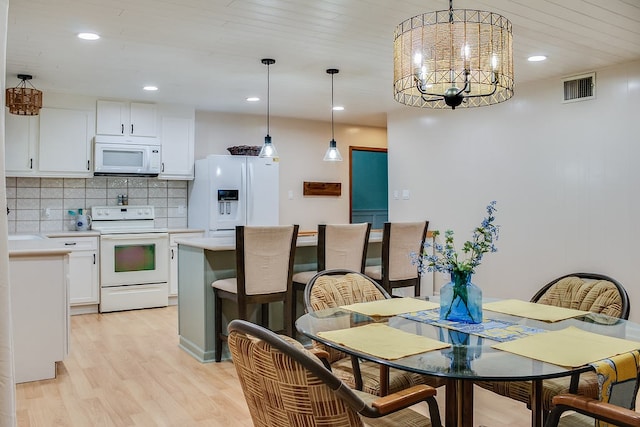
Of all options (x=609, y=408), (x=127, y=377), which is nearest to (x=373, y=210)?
(x=127, y=377)

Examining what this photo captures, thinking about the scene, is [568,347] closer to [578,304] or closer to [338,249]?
[578,304]

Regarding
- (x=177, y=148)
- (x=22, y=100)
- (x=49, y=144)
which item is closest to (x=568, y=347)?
(x=22, y=100)

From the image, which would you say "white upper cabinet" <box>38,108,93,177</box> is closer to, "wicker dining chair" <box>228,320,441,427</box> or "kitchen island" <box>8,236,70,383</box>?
"kitchen island" <box>8,236,70,383</box>

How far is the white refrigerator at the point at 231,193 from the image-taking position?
19.2ft

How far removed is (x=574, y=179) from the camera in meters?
4.54

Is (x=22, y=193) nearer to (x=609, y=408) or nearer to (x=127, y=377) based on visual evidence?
(x=127, y=377)

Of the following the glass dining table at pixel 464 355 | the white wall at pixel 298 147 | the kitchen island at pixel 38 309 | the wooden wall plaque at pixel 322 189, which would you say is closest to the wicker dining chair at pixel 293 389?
the glass dining table at pixel 464 355

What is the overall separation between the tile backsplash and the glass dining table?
178 inches

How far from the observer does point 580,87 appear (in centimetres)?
449

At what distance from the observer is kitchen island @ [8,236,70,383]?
3273 mm

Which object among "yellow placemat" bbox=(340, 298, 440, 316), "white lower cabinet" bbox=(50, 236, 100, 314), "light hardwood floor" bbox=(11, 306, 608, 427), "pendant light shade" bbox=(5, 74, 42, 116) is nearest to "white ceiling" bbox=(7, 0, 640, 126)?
"pendant light shade" bbox=(5, 74, 42, 116)

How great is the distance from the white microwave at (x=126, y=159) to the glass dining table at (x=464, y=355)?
4167 millimetres

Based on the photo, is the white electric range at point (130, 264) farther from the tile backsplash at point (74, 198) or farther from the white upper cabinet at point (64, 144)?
the white upper cabinet at point (64, 144)

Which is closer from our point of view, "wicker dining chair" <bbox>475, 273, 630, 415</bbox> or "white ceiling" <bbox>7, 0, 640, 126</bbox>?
"wicker dining chair" <bbox>475, 273, 630, 415</bbox>
